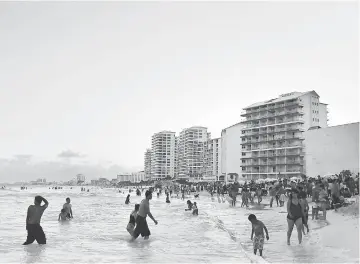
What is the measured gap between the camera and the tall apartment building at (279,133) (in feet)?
259

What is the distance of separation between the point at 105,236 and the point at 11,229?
5511 millimetres

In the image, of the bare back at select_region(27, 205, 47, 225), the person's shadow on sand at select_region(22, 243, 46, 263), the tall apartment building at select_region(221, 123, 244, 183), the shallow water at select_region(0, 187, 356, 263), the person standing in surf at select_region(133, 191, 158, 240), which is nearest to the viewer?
the person's shadow on sand at select_region(22, 243, 46, 263)

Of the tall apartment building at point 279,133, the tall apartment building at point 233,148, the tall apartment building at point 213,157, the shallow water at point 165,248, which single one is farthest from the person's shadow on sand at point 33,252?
the tall apartment building at point 213,157

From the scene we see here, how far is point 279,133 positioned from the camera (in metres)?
82.9

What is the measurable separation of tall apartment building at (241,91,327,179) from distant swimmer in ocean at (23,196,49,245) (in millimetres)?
69907

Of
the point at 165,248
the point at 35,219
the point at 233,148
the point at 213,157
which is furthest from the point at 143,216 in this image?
the point at 213,157

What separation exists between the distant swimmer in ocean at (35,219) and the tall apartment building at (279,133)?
2752 inches

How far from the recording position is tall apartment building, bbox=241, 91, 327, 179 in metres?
78.8

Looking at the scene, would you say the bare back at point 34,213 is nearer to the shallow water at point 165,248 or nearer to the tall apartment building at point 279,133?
the shallow water at point 165,248

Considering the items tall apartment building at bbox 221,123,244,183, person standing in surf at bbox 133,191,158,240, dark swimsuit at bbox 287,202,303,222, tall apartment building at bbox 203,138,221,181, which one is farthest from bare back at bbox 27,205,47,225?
tall apartment building at bbox 203,138,221,181

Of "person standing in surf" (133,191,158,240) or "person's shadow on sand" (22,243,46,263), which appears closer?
"person's shadow on sand" (22,243,46,263)

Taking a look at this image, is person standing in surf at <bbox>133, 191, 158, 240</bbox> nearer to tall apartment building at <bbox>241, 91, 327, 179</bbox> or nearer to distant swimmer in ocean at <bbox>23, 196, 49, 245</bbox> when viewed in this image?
distant swimmer in ocean at <bbox>23, 196, 49, 245</bbox>

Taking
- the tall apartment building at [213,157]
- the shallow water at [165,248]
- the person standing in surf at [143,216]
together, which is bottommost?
the shallow water at [165,248]

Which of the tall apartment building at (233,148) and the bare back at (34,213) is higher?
the tall apartment building at (233,148)
